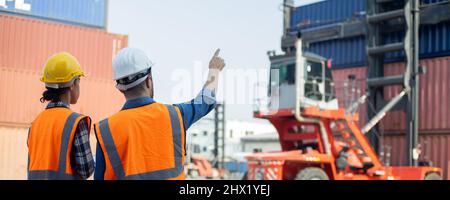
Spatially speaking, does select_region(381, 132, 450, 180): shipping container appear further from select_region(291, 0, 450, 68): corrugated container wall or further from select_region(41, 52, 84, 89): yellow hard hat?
select_region(41, 52, 84, 89): yellow hard hat

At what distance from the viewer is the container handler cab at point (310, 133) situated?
40.6ft

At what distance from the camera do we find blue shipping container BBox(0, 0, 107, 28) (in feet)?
51.0

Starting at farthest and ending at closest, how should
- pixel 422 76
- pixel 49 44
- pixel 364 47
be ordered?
1. pixel 364 47
2. pixel 422 76
3. pixel 49 44

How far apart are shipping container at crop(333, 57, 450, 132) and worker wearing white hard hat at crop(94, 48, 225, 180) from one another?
500 inches

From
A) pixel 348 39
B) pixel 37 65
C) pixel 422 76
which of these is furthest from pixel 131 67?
pixel 348 39

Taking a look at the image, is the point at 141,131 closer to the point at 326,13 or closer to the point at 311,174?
the point at 311,174

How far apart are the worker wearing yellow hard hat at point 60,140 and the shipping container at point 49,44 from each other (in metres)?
12.3

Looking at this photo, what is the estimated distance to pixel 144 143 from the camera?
2465 millimetres

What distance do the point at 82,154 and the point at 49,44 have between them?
43.6ft

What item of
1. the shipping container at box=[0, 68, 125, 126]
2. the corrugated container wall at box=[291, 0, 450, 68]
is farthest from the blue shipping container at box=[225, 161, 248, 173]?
the shipping container at box=[0, 68, 125, 126]

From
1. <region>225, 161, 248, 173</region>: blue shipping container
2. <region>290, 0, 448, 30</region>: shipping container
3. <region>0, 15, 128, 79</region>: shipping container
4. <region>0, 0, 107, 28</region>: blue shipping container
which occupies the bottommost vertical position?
<region>225, 161, 248, 173</region>: blue shipping container

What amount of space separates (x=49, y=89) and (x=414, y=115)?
13.5m

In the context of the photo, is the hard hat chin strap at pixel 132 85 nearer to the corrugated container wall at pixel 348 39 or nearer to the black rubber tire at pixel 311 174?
the black rubber tire at pixel 311 174

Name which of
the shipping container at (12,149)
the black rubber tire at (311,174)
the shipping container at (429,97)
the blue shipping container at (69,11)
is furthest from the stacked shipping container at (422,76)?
the shipping container at (12,149)
